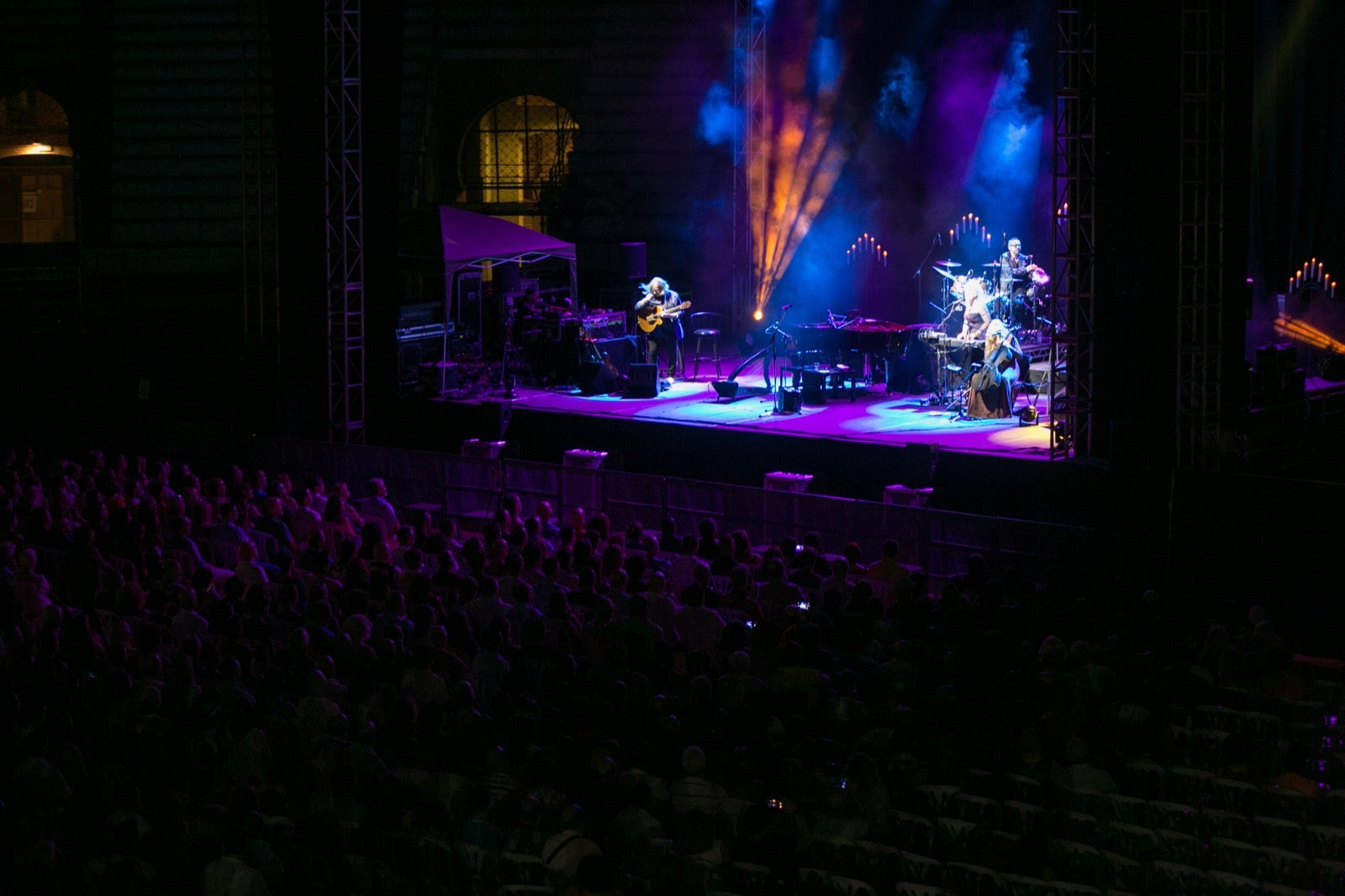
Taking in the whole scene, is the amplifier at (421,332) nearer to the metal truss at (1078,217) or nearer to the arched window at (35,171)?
the metal truss at (1078,217)

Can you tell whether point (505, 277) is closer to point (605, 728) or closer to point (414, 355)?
point (414, 355)

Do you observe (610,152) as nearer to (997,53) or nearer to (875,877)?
(997,53)

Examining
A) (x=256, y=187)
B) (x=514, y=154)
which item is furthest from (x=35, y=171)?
(x=256, y=187)

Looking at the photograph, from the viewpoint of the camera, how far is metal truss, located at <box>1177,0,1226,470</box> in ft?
46.5

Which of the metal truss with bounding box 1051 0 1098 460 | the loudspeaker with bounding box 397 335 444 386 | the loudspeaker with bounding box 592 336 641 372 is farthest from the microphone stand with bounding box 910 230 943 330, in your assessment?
the metal truss with bounding box 1051 0 1098 460

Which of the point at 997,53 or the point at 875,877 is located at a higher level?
the point at 997,53

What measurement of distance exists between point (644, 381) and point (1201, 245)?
25.5 ft

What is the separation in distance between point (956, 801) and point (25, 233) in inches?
1090

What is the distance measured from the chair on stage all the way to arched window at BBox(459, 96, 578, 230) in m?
6.44

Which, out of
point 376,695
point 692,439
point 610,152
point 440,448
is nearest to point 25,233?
point 610,152

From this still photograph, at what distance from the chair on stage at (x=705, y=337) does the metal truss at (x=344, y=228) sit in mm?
5258

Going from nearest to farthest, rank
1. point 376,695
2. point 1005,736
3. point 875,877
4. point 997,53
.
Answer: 1. point 875,877
2. point 1005,736
3. point 376,695
4. point 997,53

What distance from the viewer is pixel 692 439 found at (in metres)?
17.1

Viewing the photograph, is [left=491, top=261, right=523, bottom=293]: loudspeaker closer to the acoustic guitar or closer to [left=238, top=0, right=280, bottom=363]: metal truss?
the acoustic guitar
